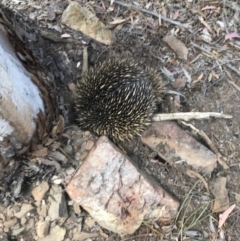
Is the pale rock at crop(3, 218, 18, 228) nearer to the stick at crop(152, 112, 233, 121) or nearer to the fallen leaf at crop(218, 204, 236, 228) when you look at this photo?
the stick at crop(152, 112, 233, 121)

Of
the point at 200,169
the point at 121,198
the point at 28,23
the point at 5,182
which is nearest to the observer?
the point at 5,182

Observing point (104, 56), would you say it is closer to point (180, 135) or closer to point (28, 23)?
point (28, 23)

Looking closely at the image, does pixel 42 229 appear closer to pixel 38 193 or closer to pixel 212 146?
pixel 38 193

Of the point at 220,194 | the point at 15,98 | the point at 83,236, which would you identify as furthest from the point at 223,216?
the point at 15,98

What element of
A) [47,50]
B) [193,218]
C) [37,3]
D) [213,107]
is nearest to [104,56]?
[47,50]

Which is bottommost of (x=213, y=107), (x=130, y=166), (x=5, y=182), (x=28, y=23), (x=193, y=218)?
(x=193, y=218)

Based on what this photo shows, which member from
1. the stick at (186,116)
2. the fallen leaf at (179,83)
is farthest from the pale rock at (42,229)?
the fallen leaf at (179,83)

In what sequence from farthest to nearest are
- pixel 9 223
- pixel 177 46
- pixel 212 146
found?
pixel 177 46
pixel 212 146
pixel 9 223

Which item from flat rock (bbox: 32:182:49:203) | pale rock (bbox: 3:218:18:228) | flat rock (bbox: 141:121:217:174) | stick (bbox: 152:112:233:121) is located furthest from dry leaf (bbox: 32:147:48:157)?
stick (bbox: 152:112:233:121)
